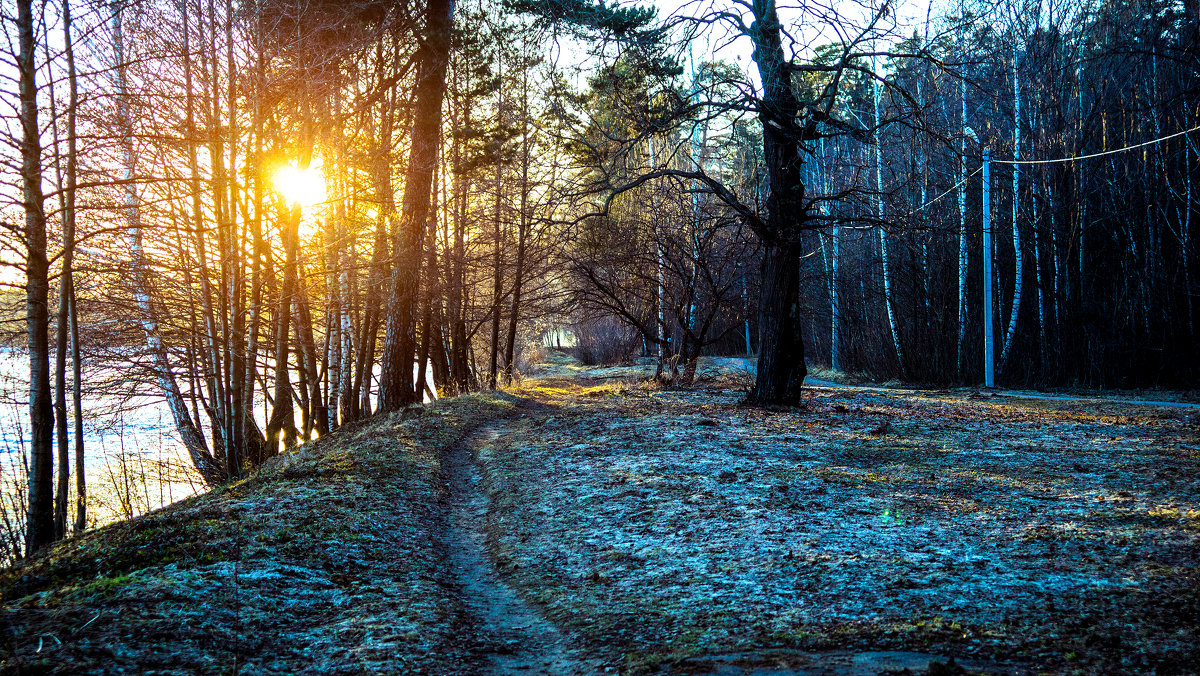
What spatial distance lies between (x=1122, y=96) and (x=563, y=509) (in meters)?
18.3

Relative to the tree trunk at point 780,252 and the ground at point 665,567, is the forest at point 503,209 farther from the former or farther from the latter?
the ground at point 665,567

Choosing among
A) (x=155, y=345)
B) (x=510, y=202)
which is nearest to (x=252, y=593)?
(x=155, y=345)

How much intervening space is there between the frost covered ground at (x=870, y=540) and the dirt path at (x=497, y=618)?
0.18 meters

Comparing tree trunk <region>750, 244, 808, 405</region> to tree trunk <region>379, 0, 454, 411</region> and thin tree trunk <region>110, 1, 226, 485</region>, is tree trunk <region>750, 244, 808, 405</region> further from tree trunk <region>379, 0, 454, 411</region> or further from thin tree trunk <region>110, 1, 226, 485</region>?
thin tree trunk <region>110, 1, 226, 485</region>

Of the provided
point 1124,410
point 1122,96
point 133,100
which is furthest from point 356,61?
point 1122,96

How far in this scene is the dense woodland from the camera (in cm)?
906

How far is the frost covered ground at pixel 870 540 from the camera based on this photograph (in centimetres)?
343

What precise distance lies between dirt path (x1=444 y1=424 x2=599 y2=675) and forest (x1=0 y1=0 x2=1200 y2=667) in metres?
4.08

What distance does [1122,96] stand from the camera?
17.2m

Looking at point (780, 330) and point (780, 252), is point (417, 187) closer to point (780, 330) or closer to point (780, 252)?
point (780, 252)

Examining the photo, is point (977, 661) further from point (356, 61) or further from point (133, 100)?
point (356, 61)

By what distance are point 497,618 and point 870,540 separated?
2.67 metres

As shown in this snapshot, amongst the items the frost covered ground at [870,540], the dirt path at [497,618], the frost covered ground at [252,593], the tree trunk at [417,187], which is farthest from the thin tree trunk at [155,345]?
the dirt path at [497,618]

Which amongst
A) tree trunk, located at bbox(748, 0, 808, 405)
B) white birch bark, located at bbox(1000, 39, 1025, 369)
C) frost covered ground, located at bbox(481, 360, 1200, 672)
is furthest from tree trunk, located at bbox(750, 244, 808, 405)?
white birch bark, located at bbox(1000, 39, 1025, 369)
